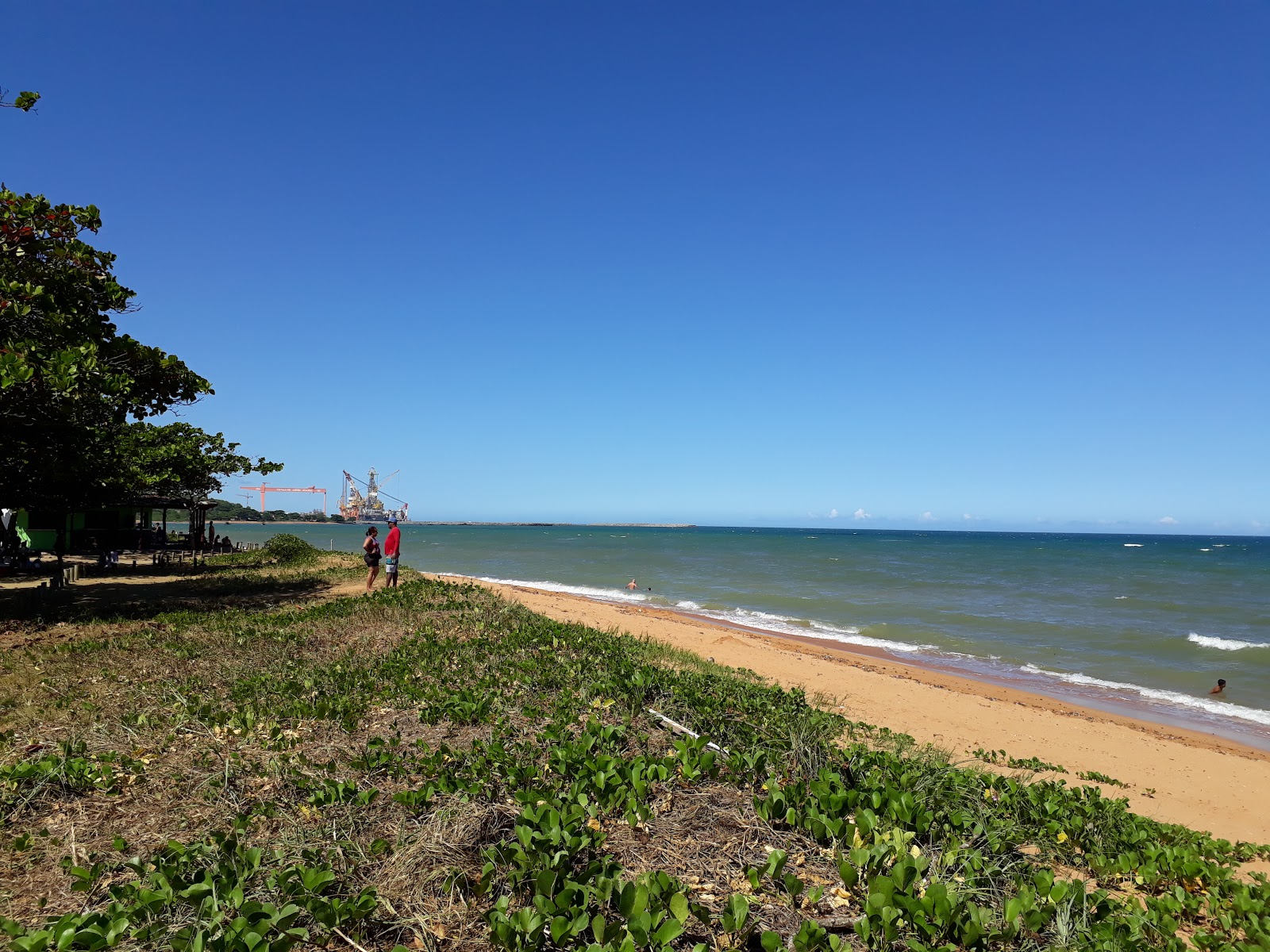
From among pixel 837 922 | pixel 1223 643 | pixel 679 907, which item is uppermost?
pixel 679 907

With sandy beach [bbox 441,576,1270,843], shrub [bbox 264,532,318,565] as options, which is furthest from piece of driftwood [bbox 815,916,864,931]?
shrub [bbox 264,532,318,565]

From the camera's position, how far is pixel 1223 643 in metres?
20.3

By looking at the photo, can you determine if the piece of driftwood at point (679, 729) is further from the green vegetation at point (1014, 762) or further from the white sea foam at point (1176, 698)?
the white sea foam at point (1176, 698)

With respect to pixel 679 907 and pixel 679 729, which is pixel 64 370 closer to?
pixel 679 729

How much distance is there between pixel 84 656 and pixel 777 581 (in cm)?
3333

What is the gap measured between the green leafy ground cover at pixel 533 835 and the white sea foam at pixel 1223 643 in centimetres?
1878

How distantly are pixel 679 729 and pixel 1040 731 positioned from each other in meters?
8.64

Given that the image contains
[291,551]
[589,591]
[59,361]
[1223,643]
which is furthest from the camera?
[589,591]

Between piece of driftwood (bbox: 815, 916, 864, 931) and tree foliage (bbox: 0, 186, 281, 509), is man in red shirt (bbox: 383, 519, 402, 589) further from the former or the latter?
piece of driftwood (bbox: 815, 916, 864, 931)

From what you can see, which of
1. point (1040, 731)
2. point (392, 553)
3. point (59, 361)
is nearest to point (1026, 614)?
point (1040, 731)

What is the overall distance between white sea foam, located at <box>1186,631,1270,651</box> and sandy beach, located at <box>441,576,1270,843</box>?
34.0 ft

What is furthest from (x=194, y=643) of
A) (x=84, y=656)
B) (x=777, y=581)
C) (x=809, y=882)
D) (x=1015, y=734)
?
(x=777, y=581)

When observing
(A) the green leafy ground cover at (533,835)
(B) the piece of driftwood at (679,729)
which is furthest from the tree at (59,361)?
(B) the piece of driftwood at (679,729)

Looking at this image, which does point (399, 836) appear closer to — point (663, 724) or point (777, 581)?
point (663, 724)
